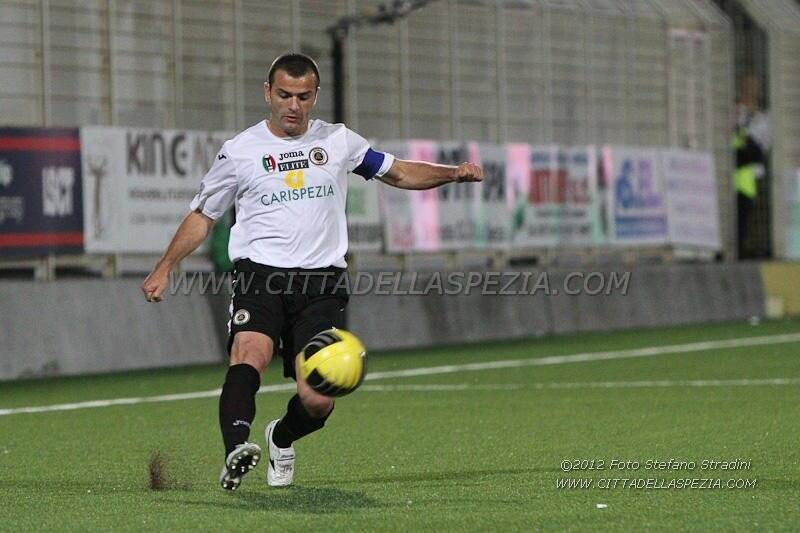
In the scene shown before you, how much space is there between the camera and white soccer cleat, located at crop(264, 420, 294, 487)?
1019 centimetres

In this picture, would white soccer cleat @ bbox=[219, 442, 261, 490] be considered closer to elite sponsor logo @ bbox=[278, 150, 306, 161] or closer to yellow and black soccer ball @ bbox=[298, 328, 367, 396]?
yellow and black soccer ball @ bbox=[298, 328, 367, 396]

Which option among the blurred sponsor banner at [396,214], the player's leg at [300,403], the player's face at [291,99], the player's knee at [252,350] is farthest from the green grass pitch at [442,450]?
the blurred sponsor banner at [396,214]

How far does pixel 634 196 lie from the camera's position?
28.5 meters

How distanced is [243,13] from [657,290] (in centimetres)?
750

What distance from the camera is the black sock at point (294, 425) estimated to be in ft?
32.8

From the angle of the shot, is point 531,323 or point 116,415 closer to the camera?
point 116,415

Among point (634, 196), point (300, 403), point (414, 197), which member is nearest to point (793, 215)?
point (634, 196)

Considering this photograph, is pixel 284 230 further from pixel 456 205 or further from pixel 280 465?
pixel 456 205

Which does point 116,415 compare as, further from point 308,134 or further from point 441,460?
point 308,134

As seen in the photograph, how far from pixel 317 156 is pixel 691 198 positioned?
20.3 metres

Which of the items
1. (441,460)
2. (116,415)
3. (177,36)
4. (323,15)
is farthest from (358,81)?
(441,460)

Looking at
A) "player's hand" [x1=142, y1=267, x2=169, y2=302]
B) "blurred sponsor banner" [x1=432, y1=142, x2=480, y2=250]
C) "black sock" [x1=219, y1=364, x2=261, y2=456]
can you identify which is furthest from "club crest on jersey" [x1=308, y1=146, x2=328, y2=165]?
"blurred sponsor banner" [x1=432, y1=142, x2=480, y2=250]

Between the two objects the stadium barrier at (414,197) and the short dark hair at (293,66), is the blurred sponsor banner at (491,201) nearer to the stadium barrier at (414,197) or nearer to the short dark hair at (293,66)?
the stadium barrier at (414,197)

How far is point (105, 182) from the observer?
20.3 m
